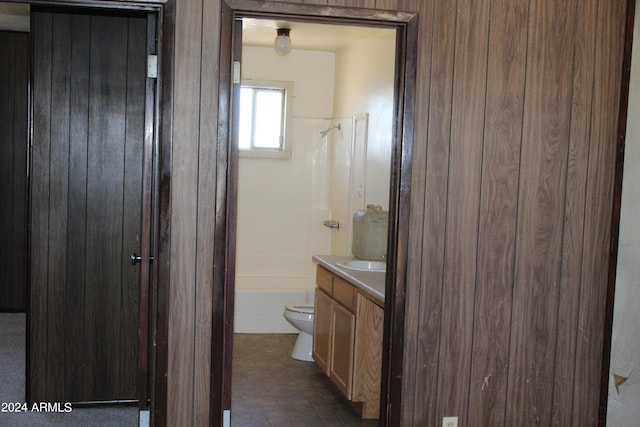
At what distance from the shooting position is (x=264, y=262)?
22.3ft

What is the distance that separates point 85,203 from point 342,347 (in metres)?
1.61

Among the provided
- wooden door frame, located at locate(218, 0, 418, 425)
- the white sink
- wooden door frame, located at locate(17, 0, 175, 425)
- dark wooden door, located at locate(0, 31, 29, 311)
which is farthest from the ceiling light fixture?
wooden door frame, located at locate(17, 0, 175, 425)

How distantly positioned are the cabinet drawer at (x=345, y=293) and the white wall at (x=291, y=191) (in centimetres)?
215

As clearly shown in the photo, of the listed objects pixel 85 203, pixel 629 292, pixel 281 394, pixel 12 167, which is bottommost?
pixel 281 394

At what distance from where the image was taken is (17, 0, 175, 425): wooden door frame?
288 centimetres

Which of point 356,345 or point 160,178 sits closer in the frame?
point 160,178

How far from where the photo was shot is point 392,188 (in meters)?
3.15

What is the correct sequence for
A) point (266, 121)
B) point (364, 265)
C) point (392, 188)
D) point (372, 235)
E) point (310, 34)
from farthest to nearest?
point (266, 121) < point (310, 34) < point (372, 235) < point (364, 265) < point (392, 188)

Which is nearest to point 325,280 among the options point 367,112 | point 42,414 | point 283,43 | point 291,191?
point 367,112

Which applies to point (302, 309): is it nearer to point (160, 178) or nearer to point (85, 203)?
point (85, 203)

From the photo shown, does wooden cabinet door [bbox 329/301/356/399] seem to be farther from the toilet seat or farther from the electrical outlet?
the electrical outlet

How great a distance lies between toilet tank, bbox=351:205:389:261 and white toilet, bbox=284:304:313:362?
2.32 ft

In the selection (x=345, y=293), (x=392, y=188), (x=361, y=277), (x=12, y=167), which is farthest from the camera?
(x=12, y=167)

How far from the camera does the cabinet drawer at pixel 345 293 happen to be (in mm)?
4094
